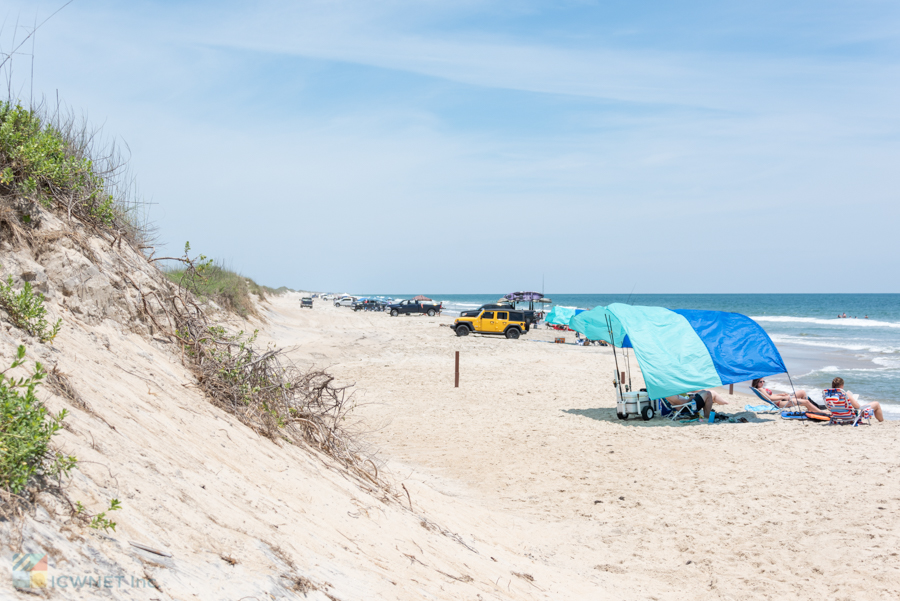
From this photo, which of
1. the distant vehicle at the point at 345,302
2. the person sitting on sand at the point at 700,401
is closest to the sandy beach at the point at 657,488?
the person sitting on sand at the point at 700,401

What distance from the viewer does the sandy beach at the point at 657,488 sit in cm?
525

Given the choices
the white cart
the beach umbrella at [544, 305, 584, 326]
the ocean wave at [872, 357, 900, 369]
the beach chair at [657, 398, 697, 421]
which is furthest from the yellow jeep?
the white cart

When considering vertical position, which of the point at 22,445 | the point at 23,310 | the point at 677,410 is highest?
the point at 23,310

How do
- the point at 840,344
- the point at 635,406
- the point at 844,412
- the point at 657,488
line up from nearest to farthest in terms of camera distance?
the point at 657,488, the point at 844,412, the point at 635,406, the point at 840,344

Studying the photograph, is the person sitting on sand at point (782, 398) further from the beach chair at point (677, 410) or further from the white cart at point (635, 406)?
the white cart at point (635, 406)

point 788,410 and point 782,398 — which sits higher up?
point 782,398

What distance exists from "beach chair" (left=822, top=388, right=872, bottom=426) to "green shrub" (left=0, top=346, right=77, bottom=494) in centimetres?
1214

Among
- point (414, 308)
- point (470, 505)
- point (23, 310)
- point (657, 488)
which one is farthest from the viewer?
point (414, 308)

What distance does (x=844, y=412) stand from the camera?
1083cm

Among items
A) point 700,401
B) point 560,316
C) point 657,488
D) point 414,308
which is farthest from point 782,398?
point 414,308

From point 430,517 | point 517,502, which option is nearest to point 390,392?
point 517,502

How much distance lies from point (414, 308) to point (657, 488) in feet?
135

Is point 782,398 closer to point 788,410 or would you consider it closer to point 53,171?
point 788,410

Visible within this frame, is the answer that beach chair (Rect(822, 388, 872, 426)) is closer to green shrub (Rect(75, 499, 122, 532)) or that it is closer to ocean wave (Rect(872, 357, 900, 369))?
green shrub (Rect(75, 499, 122, 532))
